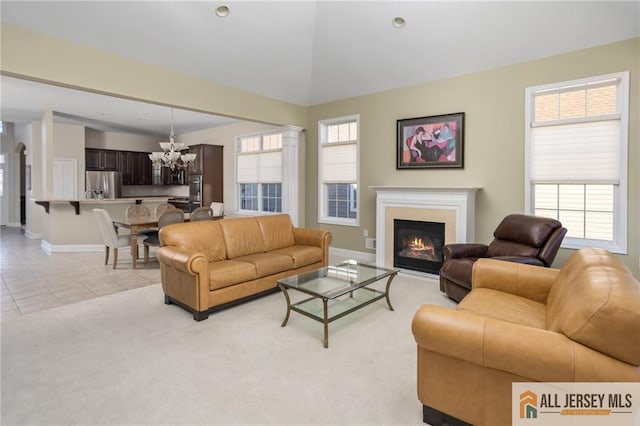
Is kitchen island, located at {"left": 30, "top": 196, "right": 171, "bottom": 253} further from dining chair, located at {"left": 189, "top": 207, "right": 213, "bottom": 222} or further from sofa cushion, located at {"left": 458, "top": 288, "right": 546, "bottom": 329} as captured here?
sofa cushion, located at {"left": 458, "top": 288, "right": 546, "bottom": 329}

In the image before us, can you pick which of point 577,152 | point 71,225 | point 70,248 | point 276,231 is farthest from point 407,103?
point 70,248

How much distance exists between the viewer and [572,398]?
149 centimetres

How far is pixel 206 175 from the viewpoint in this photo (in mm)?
8664

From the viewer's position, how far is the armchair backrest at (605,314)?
1.36 metres

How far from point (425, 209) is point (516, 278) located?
241 cm

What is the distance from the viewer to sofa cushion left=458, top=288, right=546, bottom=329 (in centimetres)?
214

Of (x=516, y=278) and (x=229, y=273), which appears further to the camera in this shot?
(x=229, y=273)

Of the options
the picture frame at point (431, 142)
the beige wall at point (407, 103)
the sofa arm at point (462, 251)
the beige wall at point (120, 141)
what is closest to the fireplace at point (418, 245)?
the beige wall at point (407, 103)

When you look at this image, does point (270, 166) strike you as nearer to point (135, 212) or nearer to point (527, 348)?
point (135, 212)

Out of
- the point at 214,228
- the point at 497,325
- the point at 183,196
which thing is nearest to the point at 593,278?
the point at 497,325

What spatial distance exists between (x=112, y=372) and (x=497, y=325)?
2.51 m

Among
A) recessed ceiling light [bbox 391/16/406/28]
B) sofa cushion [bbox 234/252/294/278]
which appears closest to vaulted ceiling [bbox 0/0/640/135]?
recessed ceiling light [bbox 391/16/406/28]

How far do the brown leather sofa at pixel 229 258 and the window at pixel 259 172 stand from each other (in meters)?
3.11

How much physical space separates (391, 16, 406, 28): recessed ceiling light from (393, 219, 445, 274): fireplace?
266cm
